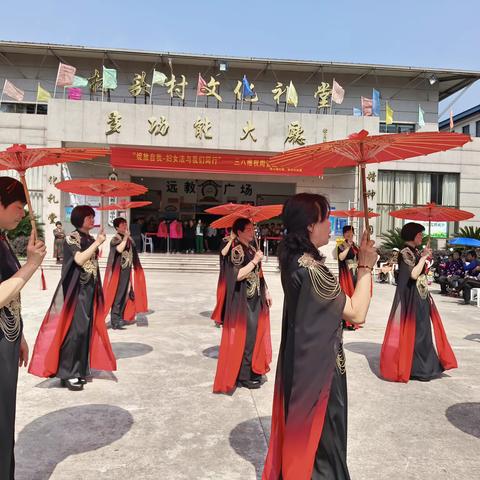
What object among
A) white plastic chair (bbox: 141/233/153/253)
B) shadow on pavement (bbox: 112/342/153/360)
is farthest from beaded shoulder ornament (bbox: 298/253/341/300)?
white plastic chair (bbox: 141/233/153/253)

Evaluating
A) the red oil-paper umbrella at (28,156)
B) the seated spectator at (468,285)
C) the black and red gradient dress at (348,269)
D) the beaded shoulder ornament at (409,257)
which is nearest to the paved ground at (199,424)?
the beaded shoulder ornament at (409,257)

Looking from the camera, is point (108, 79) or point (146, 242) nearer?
point (108, 79)

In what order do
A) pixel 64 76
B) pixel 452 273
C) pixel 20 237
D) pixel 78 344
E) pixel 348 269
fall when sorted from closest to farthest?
pixel 78 344
pixel 348 269
pixel 452 273
pixel 20 237
pixel 64 76

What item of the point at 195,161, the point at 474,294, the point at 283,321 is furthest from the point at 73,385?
the point at 195,161

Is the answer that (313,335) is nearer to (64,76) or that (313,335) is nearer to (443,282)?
(443,282)

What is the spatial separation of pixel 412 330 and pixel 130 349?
11.9 ft

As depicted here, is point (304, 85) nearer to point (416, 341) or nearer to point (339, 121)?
point (339, 121)

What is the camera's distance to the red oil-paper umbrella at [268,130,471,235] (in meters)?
3.03

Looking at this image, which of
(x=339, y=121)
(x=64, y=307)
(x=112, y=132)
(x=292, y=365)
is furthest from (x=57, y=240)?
(x=292, y=365)

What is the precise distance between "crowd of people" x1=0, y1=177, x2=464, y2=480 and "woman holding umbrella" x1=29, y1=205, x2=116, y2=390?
0.03 feet

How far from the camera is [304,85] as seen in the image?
23.6 metres

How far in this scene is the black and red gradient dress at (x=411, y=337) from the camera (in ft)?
16.8

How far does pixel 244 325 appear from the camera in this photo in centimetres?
466

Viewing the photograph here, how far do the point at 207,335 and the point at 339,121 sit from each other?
46.5ft
